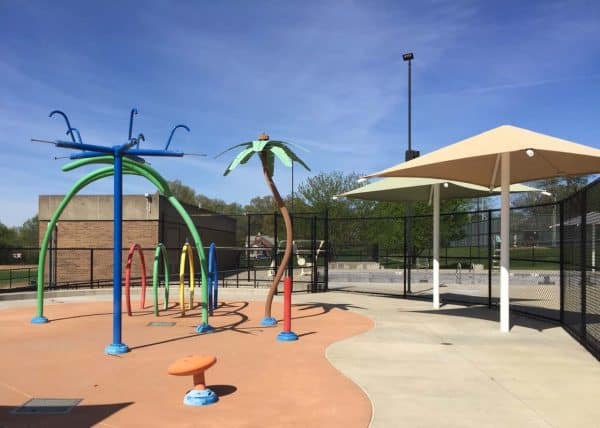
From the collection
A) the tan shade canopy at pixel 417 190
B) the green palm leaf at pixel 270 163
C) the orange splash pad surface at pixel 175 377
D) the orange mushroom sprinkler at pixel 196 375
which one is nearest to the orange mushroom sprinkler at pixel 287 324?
the orange splash pad surface at pixel 175 377

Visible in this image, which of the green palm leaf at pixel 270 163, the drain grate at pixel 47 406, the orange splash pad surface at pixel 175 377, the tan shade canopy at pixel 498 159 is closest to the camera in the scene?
the orange splash pad surface at pixel 175 377

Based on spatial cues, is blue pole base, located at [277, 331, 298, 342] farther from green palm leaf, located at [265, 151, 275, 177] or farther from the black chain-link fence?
the black chain-link fence

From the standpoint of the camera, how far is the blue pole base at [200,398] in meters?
5.32

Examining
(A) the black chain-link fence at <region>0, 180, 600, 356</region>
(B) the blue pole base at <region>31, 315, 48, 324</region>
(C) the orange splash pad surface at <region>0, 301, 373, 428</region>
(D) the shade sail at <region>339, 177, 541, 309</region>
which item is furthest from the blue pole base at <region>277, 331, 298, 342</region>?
(B) the blue pole base at <region>31, 315, 48, 324</region>

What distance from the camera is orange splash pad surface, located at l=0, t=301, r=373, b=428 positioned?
4.98m

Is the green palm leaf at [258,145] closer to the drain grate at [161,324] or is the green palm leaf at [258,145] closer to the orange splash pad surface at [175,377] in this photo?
the orange splash pad surface at [175,377]

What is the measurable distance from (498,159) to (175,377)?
688cm

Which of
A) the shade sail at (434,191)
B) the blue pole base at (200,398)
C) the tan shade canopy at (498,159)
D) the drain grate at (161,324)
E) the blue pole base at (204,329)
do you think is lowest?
the drain grate at (161,324)

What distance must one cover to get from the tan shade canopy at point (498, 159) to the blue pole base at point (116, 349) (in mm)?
5184

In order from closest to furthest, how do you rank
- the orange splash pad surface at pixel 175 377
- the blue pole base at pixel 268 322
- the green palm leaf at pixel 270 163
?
the orange splash pad surface at pixel 175 377, the blue pole base at pixel 268 322, the green palm leaf at pixel 270 163

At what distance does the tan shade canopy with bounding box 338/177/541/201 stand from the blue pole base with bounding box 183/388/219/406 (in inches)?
329

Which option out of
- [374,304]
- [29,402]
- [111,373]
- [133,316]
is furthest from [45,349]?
[374,304]

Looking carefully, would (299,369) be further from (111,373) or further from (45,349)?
(45,349)

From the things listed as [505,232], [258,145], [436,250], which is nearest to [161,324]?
[258,145]
